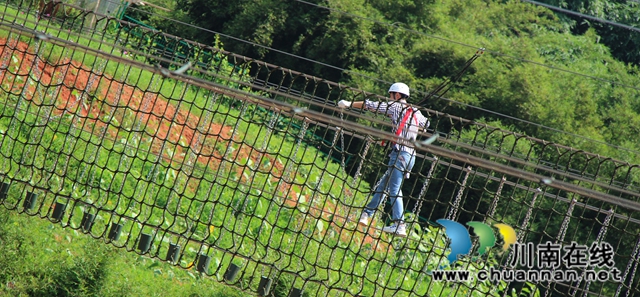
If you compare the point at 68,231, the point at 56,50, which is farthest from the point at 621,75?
the point at 68,231

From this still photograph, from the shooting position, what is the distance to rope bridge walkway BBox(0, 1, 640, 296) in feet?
18.6

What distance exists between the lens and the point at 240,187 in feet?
28.7

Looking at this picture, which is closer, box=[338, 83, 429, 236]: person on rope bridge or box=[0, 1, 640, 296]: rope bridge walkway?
box=[0, 1, 640, 296]: rope bridge walkway

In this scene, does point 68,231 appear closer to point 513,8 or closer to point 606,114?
point 606,114

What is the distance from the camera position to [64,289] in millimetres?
6055

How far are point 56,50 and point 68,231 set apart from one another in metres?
4.35

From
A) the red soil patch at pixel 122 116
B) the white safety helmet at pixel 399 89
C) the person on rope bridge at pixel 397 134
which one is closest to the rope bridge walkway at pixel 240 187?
the red soil patch at pixel 122 116

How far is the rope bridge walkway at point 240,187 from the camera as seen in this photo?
5656 mm
